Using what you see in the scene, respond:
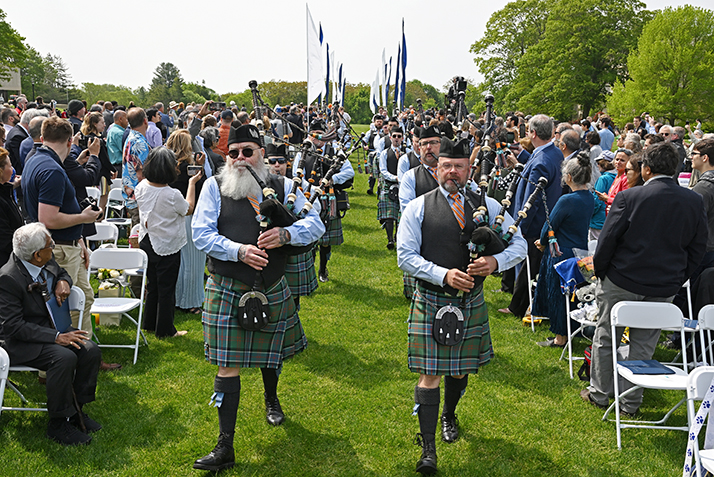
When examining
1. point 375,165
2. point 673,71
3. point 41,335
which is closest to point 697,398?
point 41,335

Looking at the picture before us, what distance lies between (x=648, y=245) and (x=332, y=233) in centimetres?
373

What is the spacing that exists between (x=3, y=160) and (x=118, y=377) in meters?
1.73

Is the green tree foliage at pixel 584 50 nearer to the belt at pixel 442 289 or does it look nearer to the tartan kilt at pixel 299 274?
the tartan kilt at pixel 299 274

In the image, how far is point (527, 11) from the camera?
36750 millimetres

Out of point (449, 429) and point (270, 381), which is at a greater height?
point (270, 381)

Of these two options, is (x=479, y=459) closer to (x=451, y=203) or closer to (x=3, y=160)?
(x=451, y=203)

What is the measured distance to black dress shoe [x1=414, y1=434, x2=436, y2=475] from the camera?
2939 mm

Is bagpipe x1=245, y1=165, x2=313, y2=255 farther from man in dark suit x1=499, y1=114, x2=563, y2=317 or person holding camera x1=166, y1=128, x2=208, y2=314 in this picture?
man in dark suit x1=499, y1=114, x2=563, y2=317

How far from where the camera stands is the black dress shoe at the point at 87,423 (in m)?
3.31

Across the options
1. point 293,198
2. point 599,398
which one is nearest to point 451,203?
point 293,198

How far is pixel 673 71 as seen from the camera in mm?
29453

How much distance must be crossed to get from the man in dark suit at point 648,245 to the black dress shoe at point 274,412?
221 cm

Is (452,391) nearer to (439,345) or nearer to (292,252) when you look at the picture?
(439,345)

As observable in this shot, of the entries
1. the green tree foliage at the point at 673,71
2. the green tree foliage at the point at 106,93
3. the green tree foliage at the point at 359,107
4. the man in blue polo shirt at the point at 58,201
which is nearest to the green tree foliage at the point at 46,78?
the green tree foliage at the point at 106,93
